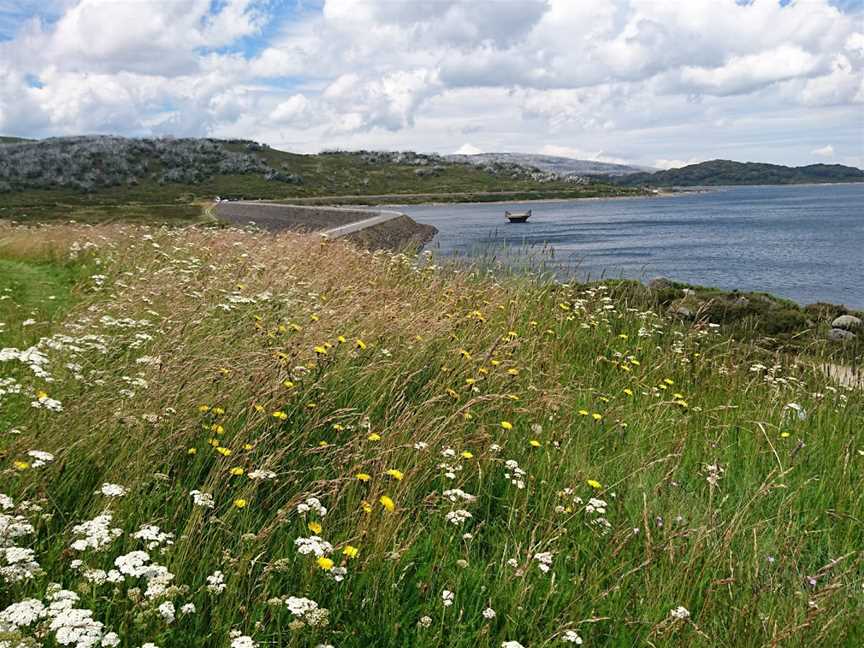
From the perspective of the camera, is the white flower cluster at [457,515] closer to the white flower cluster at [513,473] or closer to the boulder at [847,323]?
the white flower cluster at [513,473]

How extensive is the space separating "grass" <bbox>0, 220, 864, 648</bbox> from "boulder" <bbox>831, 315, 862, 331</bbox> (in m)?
10.3

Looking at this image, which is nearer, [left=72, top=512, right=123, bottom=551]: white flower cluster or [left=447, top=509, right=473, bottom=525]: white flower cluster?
[left=72, top=512, right=123, bottom=551]: white flower cluster

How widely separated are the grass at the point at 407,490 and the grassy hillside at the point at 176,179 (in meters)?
64.2

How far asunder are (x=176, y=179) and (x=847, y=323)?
132246mm

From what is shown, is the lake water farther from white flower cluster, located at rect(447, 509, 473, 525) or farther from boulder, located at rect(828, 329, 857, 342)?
white flower cluster, located at rect(447, 509, 473, 525)

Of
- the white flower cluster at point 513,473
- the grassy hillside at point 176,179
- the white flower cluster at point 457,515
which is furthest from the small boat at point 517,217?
the white flower cluster at point 457,515

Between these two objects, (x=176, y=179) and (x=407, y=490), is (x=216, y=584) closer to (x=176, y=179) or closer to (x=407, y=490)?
(x=407, y=490)

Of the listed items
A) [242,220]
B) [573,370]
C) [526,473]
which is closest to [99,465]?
[526,473]

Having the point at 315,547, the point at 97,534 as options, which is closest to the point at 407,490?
the point at 315,547

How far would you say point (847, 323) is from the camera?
15.9m

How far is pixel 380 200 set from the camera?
440ft

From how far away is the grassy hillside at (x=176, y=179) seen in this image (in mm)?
97312

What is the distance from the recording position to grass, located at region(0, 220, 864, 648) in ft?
9.48

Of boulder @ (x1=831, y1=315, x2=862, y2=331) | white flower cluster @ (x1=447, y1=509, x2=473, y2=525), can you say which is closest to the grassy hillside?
boulder @ (x1=831, y1=315, x2=862, y2=331)
